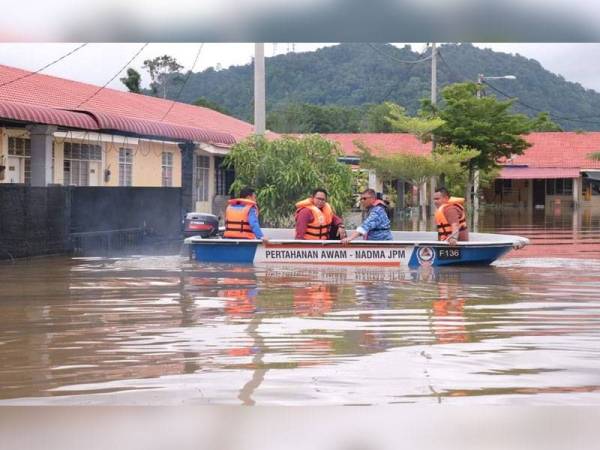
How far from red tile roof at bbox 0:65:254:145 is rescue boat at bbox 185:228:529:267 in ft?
25.1

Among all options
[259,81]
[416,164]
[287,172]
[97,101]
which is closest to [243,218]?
[287,172]

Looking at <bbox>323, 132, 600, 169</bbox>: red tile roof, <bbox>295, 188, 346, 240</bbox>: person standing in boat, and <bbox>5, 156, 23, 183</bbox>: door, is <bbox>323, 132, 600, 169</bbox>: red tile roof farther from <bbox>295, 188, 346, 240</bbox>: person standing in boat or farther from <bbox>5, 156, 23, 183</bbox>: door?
<bbox>295, 188, 346, 240</bbox>: person standing in boat

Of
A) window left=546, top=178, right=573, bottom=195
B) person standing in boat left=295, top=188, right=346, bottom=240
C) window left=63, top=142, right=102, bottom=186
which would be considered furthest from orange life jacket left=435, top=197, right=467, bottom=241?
window left=546, top=178, right=573, bottom=195

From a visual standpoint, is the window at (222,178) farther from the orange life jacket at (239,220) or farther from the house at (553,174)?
the house at (553,174)

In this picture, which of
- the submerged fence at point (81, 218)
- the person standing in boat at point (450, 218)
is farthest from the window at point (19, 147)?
the person standing in boat at point (450, 218)

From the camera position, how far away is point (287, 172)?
25.0 meters

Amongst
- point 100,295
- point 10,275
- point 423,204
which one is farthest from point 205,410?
point 423,204

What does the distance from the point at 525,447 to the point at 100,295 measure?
948 centimetres

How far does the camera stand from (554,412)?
6.51m

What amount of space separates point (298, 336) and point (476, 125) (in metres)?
35.8

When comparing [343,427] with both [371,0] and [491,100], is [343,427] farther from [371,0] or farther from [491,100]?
[491,100]

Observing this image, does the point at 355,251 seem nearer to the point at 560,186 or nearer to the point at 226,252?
the point at 226,252

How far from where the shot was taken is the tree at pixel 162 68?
68438mm

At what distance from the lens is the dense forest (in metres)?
82.4
